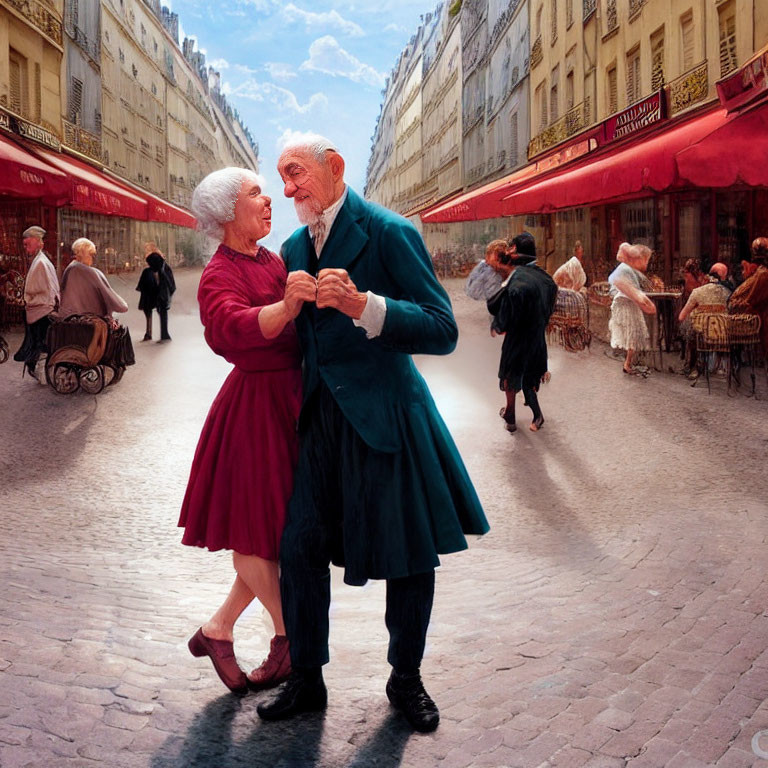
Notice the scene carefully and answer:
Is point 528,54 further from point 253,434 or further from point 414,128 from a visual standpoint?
point 414,128

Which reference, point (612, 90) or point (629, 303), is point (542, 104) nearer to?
point (612, 90)

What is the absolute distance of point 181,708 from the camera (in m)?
3.10

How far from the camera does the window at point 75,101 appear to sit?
839 inches

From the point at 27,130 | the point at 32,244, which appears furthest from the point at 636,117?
the point at 27,130

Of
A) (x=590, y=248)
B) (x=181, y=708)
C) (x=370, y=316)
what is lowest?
(x=181, y=708)

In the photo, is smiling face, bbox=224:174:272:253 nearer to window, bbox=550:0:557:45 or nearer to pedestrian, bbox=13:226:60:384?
pedestrian, bbox=13:226:60:384

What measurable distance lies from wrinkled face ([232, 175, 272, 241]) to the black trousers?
51 centimetres

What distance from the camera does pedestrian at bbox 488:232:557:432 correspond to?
7.88 m

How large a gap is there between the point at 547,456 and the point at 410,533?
4690 millimetres

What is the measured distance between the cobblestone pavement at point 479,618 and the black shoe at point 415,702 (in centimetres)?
4

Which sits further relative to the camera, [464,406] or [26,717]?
[464,406]

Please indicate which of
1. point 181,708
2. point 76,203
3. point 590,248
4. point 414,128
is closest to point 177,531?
point 181,708

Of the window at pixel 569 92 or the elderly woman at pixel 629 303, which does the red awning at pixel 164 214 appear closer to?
the window at pixel 569 92

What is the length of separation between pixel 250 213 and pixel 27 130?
51.7 ft
